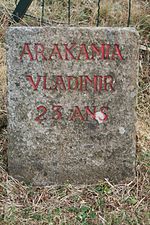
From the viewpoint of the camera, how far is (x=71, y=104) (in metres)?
3.08

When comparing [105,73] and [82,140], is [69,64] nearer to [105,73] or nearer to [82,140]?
[105,73]

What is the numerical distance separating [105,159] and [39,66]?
72 cm

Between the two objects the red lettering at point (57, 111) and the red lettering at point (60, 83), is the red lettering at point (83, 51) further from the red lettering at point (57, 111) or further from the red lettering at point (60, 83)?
the red lettering at point (57, 111)

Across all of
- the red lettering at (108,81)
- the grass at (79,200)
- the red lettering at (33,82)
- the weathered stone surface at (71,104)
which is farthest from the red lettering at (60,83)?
the grass at (79,200)

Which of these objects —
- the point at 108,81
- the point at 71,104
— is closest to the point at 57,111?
the point at 71,104

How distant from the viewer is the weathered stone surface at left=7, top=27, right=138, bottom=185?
2986mm

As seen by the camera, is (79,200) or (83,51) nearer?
(83,51)

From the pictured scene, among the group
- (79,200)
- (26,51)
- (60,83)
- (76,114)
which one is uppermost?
(26,51)

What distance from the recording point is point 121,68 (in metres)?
3.01

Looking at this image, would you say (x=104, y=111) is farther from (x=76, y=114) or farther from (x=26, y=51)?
(x=26, y=51)

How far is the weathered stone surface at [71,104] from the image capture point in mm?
2986

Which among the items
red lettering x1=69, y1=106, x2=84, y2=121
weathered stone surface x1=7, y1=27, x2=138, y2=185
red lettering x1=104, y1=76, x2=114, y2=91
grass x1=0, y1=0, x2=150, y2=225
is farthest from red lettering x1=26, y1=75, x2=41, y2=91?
grass x1=0, y1=0, x2=150, y2=225

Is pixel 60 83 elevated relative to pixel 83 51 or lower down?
lower down

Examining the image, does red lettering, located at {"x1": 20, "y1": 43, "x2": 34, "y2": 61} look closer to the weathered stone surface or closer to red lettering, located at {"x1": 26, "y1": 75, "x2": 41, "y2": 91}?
the weathered stone surface
